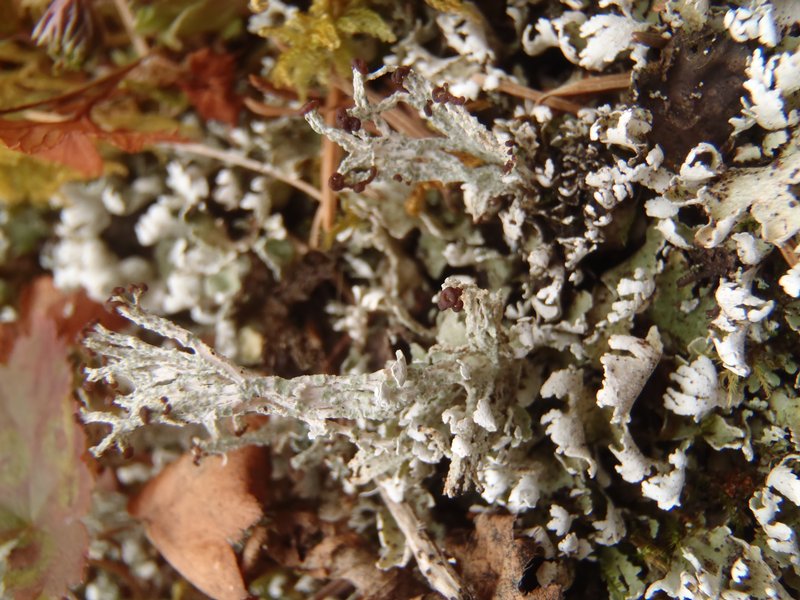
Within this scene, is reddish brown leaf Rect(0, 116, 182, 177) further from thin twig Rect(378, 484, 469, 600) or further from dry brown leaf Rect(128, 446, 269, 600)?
thin twig Rect(378, 484, 469, 600)

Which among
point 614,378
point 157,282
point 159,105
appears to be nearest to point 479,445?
point 614,378

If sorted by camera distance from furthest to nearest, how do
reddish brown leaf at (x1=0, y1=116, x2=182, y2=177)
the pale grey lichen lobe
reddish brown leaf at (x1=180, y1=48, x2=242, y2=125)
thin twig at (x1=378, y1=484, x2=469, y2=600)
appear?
reddish brown leaf at (x1=180, y1=48, x2=242, y2=125)
reddish brown leaf at (x1=0, y1=116, x2=182, y2=177)
thin twig at (x1=378, y1=484, x2=469, y2=600)
the pale grey lichen lobe

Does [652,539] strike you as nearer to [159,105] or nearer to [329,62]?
[329,62]

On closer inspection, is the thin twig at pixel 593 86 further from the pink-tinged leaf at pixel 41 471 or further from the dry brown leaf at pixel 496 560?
the pink-tinged leaf at pixel 41 471

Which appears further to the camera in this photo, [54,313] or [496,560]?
[54,313]

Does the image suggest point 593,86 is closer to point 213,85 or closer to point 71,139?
point 213,85

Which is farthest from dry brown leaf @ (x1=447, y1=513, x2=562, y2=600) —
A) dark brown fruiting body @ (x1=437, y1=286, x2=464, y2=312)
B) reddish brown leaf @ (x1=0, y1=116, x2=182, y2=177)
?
reddish brown leaf @ (x1=0, y1=116, x2=182, y2=177)

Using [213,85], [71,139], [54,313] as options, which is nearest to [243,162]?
[213,85]
